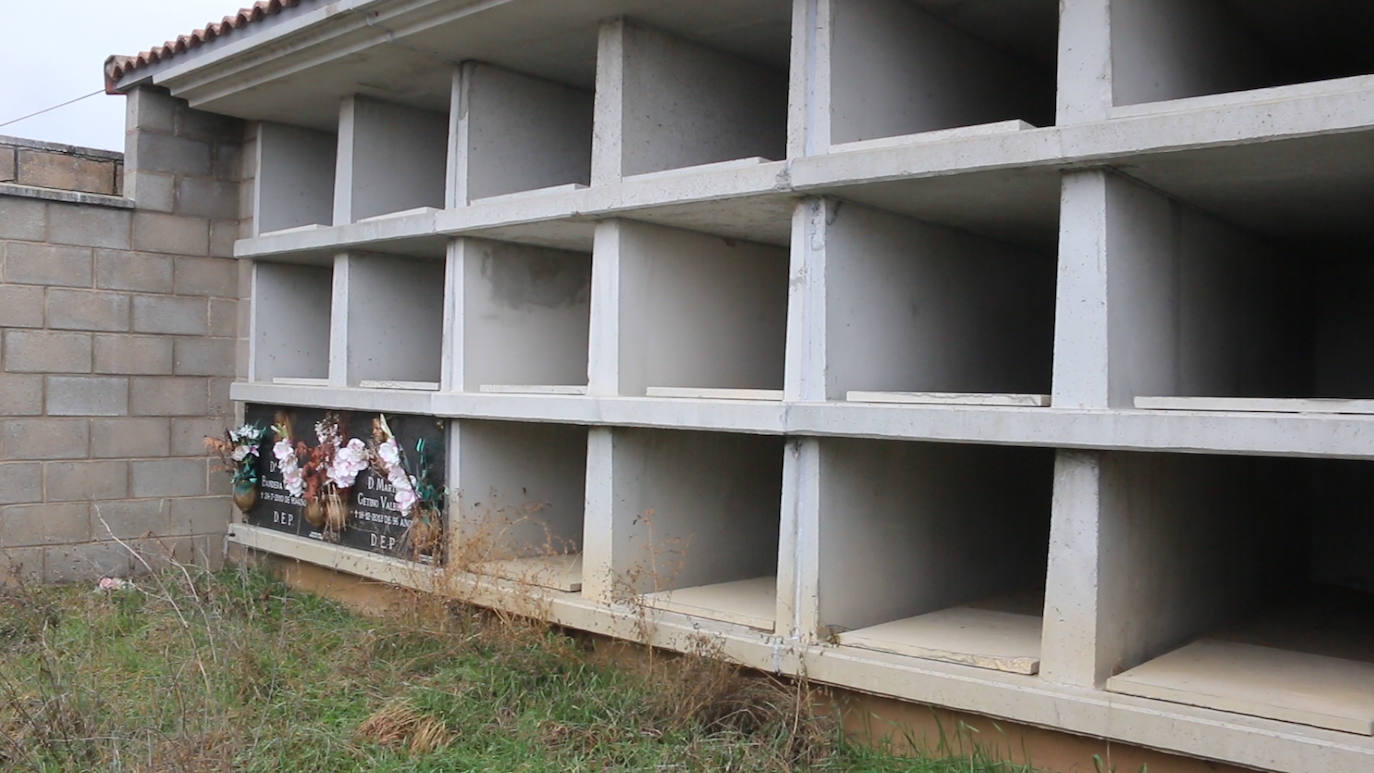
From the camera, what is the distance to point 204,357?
923 centimetres

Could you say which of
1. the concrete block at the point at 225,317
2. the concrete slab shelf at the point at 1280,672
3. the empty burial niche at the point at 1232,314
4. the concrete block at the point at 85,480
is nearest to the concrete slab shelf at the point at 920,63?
the empty burial niche at the point at 1232,314

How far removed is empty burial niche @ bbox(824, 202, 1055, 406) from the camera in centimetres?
529

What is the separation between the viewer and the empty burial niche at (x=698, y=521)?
20.2 ft

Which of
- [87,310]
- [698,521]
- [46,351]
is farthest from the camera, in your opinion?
[87,310]

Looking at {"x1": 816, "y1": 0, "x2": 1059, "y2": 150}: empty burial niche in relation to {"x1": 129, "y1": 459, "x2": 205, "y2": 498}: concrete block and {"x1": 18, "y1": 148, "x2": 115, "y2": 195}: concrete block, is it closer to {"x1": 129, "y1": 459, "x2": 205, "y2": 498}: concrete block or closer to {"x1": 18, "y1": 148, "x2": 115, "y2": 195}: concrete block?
{"x1": 129, "y1": 459, "x2": 205, "y2": 498}: concrete block

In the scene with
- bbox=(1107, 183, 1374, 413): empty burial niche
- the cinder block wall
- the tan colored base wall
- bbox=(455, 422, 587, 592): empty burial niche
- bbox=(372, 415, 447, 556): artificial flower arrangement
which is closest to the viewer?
A: the tan colored base wall

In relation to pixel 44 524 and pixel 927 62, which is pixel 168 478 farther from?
pixel 927 62

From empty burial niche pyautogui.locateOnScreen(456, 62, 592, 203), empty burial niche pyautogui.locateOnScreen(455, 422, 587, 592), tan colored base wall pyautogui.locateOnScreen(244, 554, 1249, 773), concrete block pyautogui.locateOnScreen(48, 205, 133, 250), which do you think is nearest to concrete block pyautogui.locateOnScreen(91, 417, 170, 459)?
concrete block pyautogui.locateOnScreen(48, 205, 133, 250)

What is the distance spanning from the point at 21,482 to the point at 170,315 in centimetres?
158

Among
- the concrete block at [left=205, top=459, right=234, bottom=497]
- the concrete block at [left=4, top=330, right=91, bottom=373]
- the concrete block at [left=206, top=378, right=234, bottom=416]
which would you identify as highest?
the concrete block at [left=4, top=330, right=91, bottom=373]

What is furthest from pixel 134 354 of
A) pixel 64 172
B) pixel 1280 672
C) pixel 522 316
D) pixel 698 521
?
pixel 1280 672

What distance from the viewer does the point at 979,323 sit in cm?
605

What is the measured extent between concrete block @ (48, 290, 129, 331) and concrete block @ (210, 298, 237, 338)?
2.15 ft

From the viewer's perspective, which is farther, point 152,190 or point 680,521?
point 152,190
